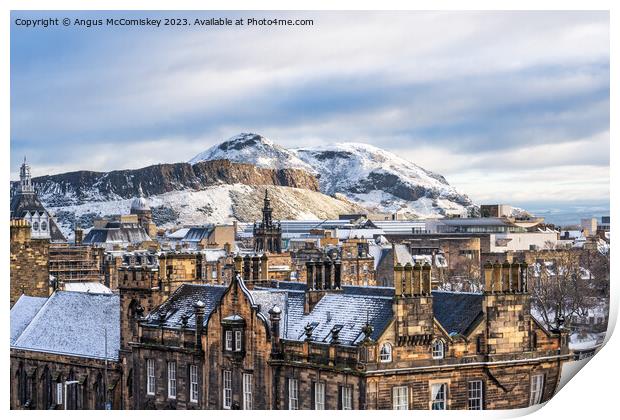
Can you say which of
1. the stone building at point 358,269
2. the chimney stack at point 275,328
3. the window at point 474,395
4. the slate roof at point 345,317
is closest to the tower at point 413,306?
the slate roof at point 345,317

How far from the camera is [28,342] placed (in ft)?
180

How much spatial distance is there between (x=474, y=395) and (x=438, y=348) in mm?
1981

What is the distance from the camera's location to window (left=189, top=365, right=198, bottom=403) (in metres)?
44.2

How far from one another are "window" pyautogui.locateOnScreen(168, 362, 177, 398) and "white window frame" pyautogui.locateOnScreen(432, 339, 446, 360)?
10.7m

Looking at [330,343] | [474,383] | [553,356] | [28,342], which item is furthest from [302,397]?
[28,342]

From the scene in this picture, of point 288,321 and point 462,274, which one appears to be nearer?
point 288,321

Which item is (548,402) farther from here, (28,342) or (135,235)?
(135,235)

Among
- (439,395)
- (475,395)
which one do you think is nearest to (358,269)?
(475,395)

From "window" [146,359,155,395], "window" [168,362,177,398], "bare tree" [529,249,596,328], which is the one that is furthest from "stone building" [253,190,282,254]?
"window" [168,362,177,398]

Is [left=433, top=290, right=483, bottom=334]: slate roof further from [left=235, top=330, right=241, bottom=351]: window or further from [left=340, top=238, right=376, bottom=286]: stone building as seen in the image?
[left=340, top=238, right=376, bottom=286]: stone building

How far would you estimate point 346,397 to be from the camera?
3822 cm

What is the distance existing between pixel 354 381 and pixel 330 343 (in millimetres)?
1715

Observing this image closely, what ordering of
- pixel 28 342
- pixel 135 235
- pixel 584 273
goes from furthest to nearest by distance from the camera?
1. pixel 135 235
2. pixel 584 273
3. pixel 28 342

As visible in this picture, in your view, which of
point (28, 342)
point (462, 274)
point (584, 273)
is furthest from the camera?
point (462, 274)
